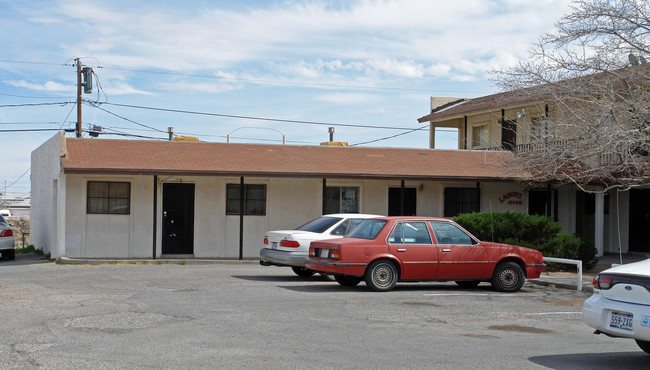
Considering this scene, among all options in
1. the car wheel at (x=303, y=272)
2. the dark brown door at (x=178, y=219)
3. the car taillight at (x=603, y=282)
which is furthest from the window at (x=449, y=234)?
the dark brown door at (x=178, y=219)

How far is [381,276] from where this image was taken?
13.2 meters

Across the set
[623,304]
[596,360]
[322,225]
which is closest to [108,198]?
[322,225]

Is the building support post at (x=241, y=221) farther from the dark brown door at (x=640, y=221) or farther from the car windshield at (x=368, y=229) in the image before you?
the dark brown door at (x=640, y=221)

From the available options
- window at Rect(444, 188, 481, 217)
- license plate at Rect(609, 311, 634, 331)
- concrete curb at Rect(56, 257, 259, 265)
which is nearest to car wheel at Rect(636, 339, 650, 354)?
license plate at Rect(609, 311, 634, 331)

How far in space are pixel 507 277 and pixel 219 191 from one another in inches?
414

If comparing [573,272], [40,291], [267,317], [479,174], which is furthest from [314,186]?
[267,317]

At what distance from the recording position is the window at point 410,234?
13.4 meters

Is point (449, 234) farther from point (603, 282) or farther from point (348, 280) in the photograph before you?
point (603, 282)

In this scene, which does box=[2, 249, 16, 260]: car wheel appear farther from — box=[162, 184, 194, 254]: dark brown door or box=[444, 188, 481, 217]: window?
box=[444, 188, 481, 217]: window

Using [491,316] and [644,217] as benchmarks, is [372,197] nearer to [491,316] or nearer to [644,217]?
[644,217]

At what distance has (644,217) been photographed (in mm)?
24609

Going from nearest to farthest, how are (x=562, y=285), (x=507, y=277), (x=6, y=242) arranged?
(x=507, y=277) < (x=562, y=285) < (x=6, y=242)

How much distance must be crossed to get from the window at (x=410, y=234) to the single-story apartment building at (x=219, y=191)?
7771 mm

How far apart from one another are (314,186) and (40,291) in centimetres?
1145
